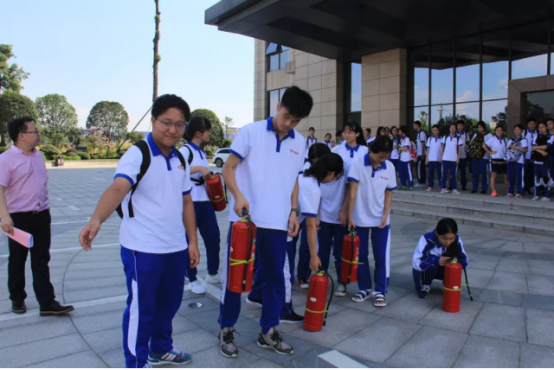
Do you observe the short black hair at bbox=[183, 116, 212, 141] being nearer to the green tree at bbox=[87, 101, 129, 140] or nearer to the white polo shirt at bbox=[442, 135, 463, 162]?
the white polo shirt at bbox=[442, 135, 463, 162]

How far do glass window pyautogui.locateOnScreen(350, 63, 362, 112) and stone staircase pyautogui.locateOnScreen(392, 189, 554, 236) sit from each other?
7.19 metres

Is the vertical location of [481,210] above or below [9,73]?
below

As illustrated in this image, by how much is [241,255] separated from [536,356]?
7.47 feet

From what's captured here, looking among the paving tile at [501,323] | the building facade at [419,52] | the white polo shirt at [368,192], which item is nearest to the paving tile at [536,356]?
the paving tile at [501,323]

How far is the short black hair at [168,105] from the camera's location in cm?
245

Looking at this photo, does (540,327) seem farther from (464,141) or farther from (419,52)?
(419,52)

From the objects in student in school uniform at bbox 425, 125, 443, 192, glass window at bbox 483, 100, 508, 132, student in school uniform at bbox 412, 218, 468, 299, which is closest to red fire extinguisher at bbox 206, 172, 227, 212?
student in school uniform at bbox 412, 218, 468, 299

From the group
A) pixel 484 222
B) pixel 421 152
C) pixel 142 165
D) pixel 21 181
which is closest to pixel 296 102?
pixel 142 165

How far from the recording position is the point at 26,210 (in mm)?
3504

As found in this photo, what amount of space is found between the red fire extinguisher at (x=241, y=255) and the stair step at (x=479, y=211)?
689cm

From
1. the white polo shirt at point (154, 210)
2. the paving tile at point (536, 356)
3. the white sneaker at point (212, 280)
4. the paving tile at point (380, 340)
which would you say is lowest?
the paving tile at point (380, 340)

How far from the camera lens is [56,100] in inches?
2520

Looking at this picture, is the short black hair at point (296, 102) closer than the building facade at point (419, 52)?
Yes

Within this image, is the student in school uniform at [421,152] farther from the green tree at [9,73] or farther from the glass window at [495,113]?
the green tree at [9,73]
